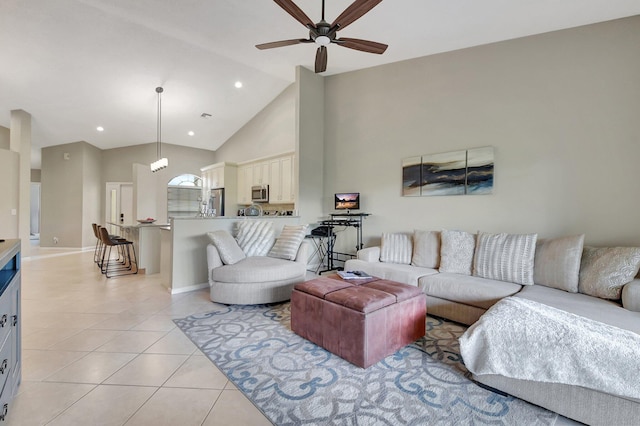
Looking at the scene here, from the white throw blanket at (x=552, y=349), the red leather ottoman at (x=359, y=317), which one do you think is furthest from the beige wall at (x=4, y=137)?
the white throw blanket at (x=552, y=349)

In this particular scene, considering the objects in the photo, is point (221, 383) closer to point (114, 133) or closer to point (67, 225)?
point (114, 133)

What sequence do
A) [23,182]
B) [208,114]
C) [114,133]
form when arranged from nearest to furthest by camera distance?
1. [23,182]
2. [208,114]
3. [114,133]

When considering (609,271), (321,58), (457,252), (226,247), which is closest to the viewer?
(609,271)

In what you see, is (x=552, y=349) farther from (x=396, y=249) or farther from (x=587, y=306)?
(x=396, y=249)

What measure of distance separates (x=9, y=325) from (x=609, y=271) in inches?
170

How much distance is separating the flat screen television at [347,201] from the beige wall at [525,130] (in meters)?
0.17

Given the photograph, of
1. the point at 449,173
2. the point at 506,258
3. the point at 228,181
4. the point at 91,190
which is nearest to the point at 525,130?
the point at 449,173

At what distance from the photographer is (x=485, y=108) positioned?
3.75m

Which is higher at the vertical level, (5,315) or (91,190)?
(91,190)

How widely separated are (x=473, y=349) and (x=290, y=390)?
1.21 m

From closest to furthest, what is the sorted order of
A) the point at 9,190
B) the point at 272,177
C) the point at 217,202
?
the point at 9,190 < the point at 272,177 < the point at 217,202

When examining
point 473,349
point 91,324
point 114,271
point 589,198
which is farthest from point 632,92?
point 114,271

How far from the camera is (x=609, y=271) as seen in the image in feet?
8.02

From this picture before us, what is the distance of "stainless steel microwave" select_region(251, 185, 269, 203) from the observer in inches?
252
